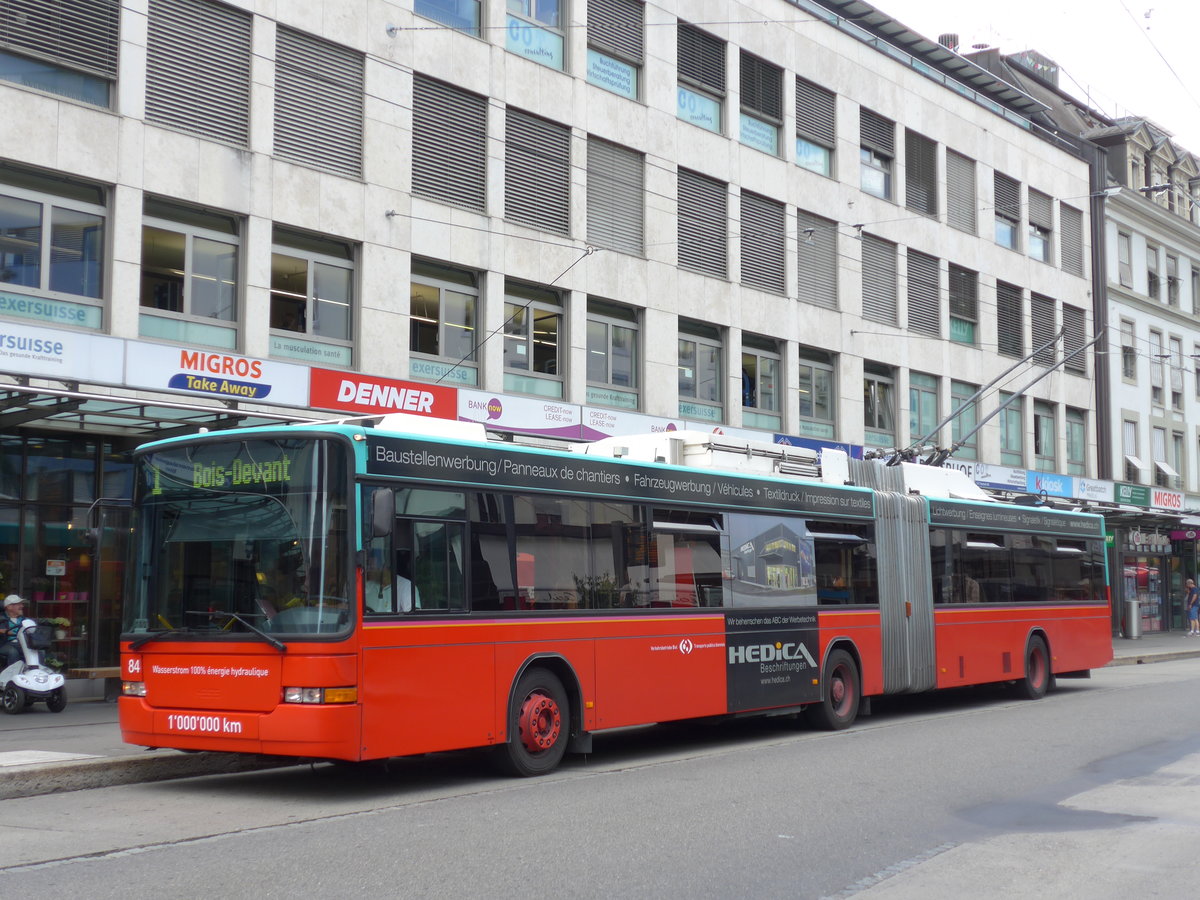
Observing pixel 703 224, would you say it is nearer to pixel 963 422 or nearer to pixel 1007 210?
pixel 963 422

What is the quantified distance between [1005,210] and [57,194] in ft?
90.3

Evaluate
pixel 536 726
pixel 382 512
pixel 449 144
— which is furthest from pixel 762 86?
pixel 382 512

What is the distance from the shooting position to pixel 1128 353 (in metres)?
44.1

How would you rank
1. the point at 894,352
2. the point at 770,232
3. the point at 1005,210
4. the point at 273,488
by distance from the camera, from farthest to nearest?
the point at 1005,210, the point at 894,352, the point at 770,232, the point at 273,488

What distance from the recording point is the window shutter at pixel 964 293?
35.5 meters

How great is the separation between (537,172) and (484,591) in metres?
13.9

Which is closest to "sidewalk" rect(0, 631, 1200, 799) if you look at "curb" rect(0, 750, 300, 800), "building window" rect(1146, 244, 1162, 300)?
"curb" rect(0, 750, 300, 800)

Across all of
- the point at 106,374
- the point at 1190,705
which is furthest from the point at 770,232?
the point at 106,374

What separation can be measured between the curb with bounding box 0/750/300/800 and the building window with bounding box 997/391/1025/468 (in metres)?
28.8

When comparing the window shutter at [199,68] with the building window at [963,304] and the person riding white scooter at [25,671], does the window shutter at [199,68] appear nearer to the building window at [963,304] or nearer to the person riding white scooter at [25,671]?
the person riding white scooter at [25,671]

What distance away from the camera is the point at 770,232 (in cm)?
2919

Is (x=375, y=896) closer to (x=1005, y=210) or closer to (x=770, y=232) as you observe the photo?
(x=770, y=232)

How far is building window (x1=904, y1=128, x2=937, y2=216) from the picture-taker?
111 ft

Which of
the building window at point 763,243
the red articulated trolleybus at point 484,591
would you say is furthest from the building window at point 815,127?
the red articulated trolleybus at point 484,591
